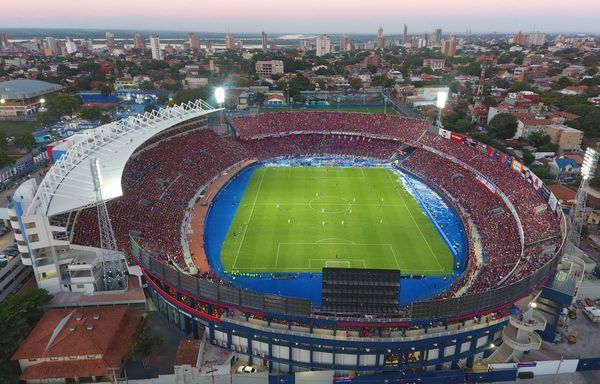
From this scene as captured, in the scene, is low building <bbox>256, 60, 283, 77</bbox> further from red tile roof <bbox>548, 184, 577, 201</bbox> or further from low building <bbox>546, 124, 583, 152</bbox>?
red tile roof <bbox>548, 184, 577, 201</bbox>

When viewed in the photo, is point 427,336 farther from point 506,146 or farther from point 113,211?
point 506,146

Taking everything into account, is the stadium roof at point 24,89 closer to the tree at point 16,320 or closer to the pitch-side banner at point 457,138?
the tree at point 16,320

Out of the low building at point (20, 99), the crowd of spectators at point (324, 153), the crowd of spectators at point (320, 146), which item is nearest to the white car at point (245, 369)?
the crowd of spectators at point (324, 153)

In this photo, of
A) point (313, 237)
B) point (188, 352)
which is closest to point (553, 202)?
point (313, 237)

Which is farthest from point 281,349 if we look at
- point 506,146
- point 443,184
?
point 506,146

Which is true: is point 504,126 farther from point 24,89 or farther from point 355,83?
point 24,89

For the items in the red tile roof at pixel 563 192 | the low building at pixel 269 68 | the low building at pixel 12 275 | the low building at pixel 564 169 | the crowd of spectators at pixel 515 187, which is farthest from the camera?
the low building at pixel 269 68

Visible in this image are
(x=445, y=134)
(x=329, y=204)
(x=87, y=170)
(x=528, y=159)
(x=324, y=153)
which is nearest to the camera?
(x=87, y=170)

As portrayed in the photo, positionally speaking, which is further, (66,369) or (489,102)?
(489,102)
